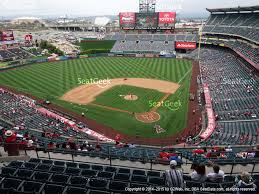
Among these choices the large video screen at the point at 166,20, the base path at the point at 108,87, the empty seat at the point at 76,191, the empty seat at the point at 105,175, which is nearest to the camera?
the empty seat at the point at 76,191

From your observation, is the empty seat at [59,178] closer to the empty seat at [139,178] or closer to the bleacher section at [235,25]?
the empty seat at [139,178]

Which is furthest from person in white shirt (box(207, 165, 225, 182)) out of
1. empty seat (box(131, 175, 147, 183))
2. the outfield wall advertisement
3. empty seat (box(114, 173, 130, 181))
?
the outfield wall advertisement

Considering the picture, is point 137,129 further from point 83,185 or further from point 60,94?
point 83,185

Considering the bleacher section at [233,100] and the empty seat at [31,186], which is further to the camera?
the bleacher section at [233,100]

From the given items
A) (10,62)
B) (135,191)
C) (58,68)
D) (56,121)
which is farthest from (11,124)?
(10,62)
